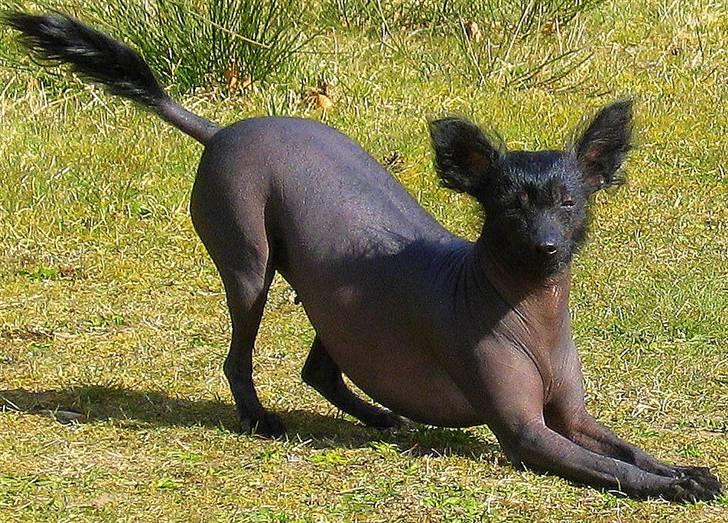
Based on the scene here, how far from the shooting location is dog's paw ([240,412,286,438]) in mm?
5590

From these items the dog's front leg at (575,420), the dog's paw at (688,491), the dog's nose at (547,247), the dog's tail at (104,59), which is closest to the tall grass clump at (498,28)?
the dog's tail at (104,59)

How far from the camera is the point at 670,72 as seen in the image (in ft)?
39.7

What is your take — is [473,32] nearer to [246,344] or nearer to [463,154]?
[246,344]

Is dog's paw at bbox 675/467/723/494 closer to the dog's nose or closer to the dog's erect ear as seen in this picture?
the dog's nose

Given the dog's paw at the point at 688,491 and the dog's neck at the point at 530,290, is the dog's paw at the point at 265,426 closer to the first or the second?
the dog's neck at the point at 530,290

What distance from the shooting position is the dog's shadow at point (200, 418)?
5504mm

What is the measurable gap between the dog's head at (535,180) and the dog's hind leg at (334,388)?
1004 millimetres

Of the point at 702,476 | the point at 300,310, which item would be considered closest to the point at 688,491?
the point at 702,476

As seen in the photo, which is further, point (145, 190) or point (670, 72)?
point (670, 72)

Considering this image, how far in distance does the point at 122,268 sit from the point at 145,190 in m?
1.07

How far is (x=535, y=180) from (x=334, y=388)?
142 centimetres

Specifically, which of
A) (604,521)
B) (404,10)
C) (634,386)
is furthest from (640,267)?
(404,10)

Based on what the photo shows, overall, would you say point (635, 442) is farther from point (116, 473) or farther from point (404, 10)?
point (404, 10)

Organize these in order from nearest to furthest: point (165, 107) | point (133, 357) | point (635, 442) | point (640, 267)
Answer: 1. point (635, 442)
2. point (165, 107)
3. point (133, 357)
4. point (640, 267)
